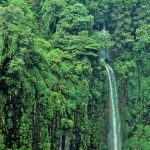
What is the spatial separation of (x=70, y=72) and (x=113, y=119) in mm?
4806

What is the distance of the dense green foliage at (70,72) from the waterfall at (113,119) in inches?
14.6

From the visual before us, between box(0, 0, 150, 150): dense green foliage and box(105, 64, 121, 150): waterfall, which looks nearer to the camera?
box(0, 0, 150, 150): dense green foliage

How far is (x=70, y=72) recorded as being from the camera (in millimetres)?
27406

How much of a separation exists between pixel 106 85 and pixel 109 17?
541 centimetres

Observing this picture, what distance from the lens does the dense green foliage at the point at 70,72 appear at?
2277 centimetres

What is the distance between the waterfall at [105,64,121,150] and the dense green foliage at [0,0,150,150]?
371mm

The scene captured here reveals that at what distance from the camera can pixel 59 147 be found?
26.0 metres

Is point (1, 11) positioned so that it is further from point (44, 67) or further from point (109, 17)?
point (109, 17)

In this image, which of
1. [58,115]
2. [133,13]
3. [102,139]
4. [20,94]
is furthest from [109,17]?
[20,94]

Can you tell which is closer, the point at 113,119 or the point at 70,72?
the point at 70,72

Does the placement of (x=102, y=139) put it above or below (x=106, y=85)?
below

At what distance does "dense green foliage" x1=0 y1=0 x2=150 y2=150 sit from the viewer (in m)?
22.8

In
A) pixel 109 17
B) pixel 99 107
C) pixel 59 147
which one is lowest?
pixel 59 147

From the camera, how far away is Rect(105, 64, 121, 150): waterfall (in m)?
30.4
